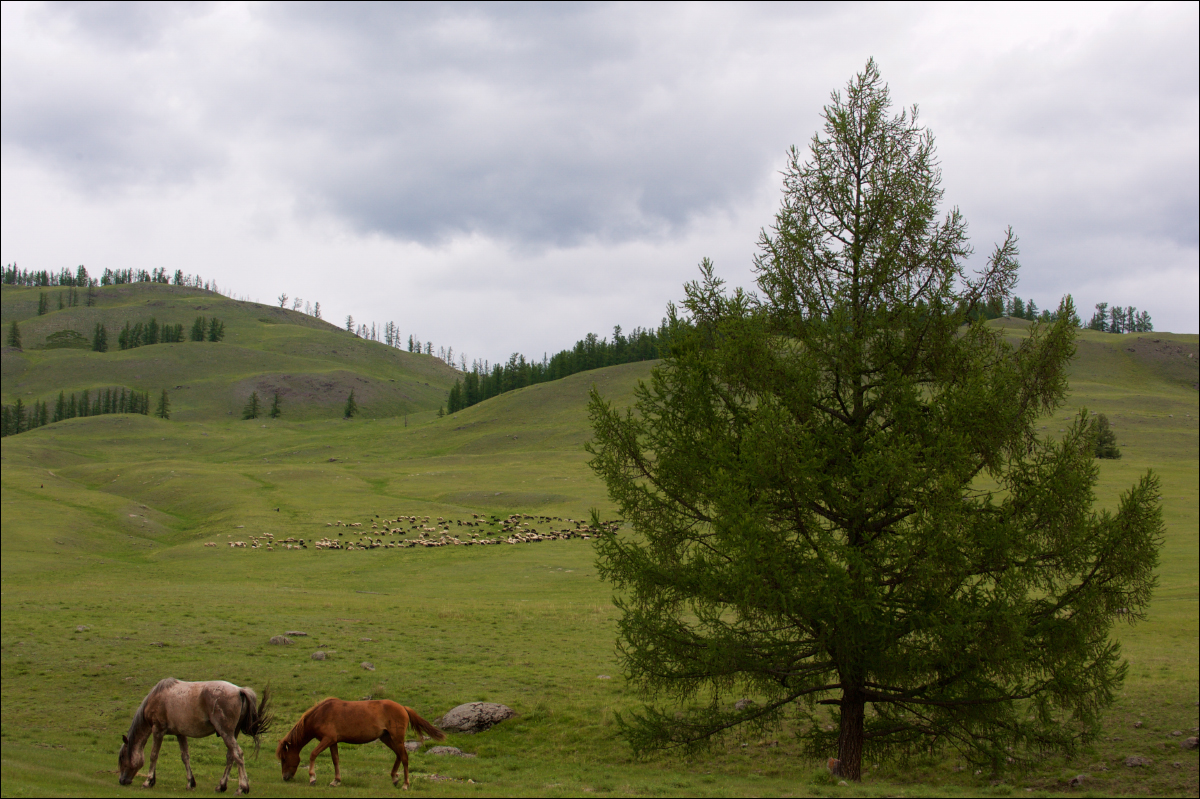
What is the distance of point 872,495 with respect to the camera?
11414 millimetres

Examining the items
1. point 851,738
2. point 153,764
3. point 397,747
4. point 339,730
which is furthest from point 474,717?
point 851,738

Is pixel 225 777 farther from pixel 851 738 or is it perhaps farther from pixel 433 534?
pixel 433 534

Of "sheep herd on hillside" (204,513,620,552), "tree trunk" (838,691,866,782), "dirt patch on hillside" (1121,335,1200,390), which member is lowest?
"sheep herd on hillside" (204,513,620,552)

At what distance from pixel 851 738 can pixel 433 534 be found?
54164mm

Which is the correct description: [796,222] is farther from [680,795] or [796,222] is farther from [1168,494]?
[1168,494]

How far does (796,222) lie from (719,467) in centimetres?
499

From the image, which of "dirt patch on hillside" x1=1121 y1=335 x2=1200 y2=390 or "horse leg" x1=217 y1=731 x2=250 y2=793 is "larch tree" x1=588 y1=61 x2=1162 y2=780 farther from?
"dirt patch on hillside" x1=1121 y1=335 x2=1200 y2=390

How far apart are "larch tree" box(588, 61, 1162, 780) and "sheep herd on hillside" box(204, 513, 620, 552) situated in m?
43.8

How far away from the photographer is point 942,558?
11.1 meters

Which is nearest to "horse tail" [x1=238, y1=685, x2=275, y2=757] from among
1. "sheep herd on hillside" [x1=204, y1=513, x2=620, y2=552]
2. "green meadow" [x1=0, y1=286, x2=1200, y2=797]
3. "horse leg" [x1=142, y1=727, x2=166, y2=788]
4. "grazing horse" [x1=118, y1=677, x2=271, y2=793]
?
"grazing horse" [x1=118, y1=677, x2=271, y2=793]

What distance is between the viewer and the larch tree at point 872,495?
Answer: 11.4 meters

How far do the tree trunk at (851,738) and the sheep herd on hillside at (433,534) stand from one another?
43800mm

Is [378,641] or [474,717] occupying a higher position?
[474,717]

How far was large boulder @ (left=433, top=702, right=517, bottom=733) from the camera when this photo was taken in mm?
17891
